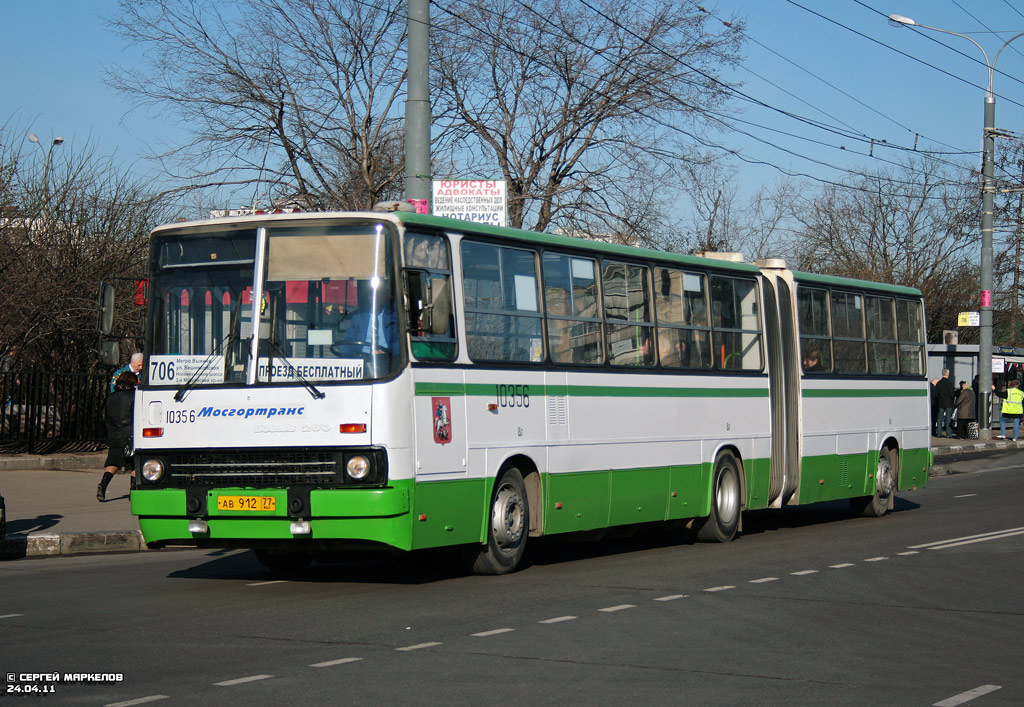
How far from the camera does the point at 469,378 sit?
11703 millimetres

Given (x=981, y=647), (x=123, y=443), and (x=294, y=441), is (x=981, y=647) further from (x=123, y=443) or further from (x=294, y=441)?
(x=123, y=443)

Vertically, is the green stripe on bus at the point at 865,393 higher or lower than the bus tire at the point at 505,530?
higher

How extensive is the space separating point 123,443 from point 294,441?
27.7 feet

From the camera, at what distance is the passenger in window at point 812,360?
17609mm

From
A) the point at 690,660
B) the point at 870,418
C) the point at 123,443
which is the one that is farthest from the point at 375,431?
the point at 870,418

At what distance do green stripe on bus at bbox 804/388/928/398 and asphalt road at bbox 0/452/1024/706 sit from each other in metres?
3.19

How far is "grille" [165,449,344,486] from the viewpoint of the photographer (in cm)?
1075

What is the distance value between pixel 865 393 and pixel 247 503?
1084 centimetres

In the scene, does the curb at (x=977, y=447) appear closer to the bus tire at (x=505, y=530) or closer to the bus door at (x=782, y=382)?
the bus door at (x=782, y=382)

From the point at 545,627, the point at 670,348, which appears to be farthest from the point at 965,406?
the point at 545,627

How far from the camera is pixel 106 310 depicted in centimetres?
1157

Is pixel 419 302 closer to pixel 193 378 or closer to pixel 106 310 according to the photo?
pixel 193 378

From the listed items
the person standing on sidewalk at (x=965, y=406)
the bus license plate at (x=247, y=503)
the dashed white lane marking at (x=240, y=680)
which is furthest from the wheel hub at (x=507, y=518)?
the person standing on sidewalk at (x=965, y=406)

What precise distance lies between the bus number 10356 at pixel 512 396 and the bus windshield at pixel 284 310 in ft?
5.13
